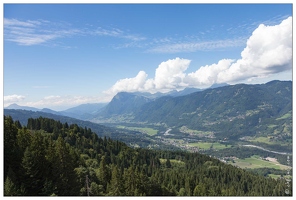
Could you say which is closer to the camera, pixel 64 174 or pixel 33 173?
pixel 33 173

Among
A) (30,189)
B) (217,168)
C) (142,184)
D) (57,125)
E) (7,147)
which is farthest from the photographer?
(217,168)

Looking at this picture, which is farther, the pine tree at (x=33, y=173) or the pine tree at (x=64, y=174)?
the pine tree at (x=64, y=174)

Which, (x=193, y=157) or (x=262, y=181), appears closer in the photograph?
(x=262, y=181)

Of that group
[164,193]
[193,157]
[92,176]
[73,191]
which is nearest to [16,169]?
[73,191]

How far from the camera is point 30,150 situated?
3841 centimetres

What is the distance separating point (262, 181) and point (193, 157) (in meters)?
47.2

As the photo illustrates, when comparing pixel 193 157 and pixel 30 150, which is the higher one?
pixel 30 150

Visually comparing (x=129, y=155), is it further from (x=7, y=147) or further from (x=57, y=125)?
(x=7, y=147)

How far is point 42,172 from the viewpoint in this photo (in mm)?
37719

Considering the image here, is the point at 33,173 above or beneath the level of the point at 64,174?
above

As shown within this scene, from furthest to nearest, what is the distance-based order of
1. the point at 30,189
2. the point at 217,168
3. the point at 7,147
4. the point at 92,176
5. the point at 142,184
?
the point at 217,168 → the point at 92,176 → the point at 142,184 → the point at 7,147 → the point at 30,189

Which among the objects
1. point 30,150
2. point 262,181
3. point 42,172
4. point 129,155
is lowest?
point 262,181

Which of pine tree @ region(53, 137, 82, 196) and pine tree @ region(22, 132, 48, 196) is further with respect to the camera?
pine tree @ region(53, 137, 82, 196)

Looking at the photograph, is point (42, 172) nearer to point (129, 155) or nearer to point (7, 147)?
point (7, 147)
